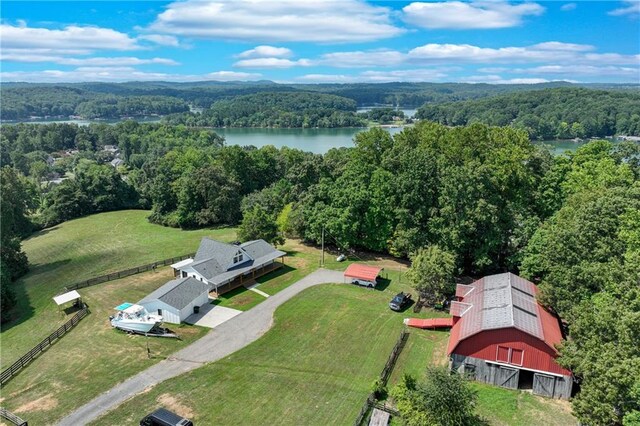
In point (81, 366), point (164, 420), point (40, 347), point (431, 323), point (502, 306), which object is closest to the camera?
point (164, 420)

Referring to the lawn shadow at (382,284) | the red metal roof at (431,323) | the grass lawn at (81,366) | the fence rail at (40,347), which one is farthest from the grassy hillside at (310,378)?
the fence rail at (40,347)

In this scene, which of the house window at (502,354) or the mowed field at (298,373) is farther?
the house window at (502,354)

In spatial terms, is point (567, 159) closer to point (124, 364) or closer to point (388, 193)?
point (388, 193)

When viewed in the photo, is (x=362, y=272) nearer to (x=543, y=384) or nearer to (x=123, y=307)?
(x=543, y=384)

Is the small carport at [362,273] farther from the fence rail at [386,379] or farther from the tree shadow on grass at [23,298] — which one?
the tree shadow on grass at [23,298]

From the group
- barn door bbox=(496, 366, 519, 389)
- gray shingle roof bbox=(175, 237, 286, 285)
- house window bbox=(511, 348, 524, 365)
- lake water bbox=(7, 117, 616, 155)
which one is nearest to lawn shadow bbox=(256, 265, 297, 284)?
gray shingle roof bbox=(175, 237, 286, 285)

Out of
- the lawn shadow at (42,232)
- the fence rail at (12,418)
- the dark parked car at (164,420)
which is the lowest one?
the lawn shadow at (42,232)

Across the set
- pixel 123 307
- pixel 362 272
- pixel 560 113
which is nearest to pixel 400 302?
pixel 362 272
